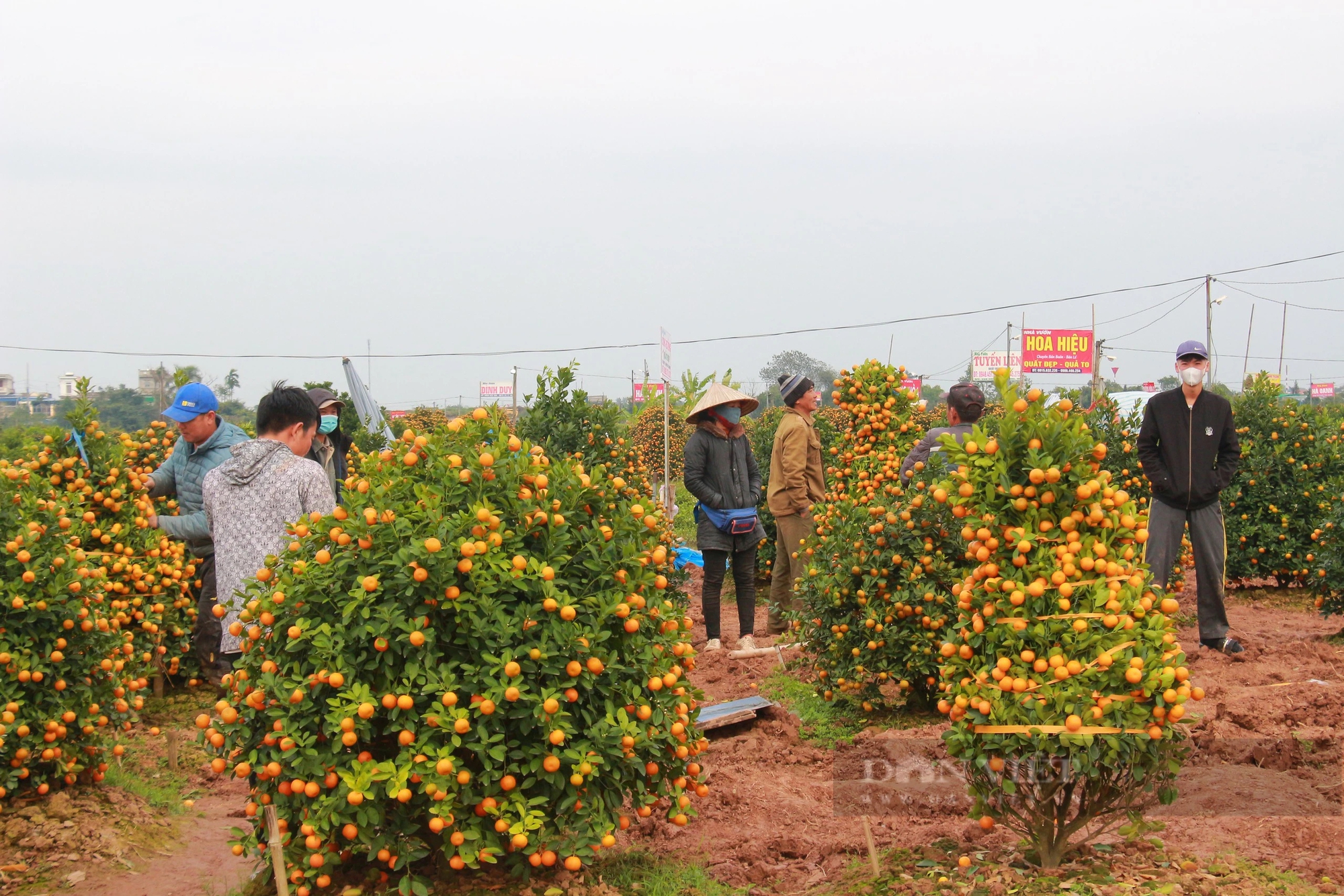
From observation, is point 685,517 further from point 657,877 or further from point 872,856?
point 872,856

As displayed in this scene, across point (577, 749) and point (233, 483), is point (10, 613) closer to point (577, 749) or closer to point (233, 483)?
point (233, 483)

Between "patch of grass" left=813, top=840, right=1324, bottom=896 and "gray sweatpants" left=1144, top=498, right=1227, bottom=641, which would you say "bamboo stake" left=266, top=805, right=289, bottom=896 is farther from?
"gray sweatpants" left=1144, top=498, right=1227, bottom=641

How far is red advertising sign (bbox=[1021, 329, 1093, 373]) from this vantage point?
148ft

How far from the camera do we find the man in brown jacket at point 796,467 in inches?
307

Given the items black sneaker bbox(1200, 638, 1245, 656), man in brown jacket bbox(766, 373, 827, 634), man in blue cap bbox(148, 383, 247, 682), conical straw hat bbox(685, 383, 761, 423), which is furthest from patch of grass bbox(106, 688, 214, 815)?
black sneaker bbox(1200, 638, 1245, 656)

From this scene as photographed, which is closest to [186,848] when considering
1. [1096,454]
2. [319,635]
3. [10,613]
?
[10,613]

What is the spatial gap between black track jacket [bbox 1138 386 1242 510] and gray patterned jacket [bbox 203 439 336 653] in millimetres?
4962

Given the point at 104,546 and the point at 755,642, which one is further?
the point at 755,642

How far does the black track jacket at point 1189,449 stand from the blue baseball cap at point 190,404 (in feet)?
18.0

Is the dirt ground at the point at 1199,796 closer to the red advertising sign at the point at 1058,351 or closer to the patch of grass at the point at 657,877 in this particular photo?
the patch of grass at the point at 657,877

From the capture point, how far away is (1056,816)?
3148mm

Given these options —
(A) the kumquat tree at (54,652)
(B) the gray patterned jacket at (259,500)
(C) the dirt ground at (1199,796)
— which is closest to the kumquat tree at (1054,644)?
(C) the dirt ground at (1199,796)

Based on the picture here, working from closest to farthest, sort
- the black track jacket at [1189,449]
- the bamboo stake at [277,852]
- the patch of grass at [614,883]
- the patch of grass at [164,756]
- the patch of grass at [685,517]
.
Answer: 1. the bamboo stake at [277,852]
2. the patch of grass at [614,883]
3. the patch of grass at [164,756]
4. the black track jacket at [1189,449]
5. the patch of grass at [685,517]

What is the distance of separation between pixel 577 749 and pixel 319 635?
83 cm
